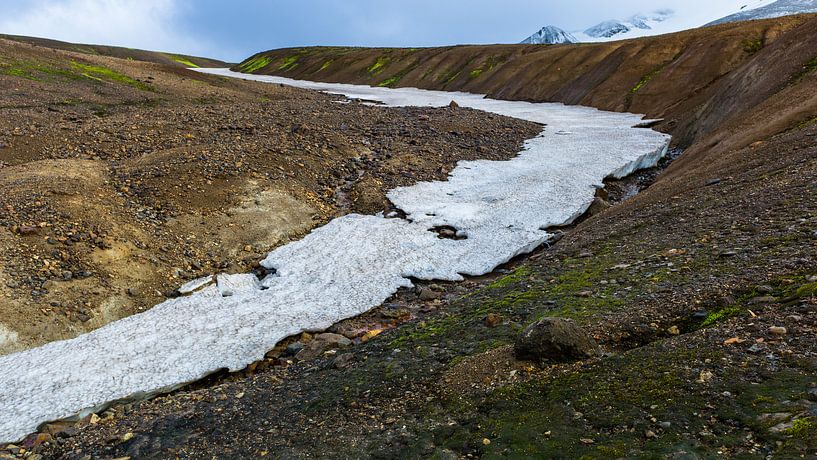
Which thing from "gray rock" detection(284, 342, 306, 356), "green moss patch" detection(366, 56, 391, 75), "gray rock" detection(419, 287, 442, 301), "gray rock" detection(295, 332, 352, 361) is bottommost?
"gray rock" detection(284, 342, 306, 356)

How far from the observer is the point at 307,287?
611 inches

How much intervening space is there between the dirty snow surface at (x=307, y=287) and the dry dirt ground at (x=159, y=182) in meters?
1.16

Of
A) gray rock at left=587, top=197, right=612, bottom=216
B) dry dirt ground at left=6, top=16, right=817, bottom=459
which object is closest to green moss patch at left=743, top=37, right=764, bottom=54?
gray rock at left=587, top=197, right=612, bottom=216

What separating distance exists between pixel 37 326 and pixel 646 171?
29.4m

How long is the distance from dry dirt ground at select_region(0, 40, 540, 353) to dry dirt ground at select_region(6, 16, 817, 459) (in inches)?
232

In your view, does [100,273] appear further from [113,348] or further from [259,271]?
[259,271]

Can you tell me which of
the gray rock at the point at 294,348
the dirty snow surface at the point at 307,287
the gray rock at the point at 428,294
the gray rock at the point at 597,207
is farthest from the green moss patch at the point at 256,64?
the gray rock at the point at 294,348

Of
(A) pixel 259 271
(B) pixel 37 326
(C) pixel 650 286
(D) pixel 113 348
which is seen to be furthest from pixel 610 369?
(B) pixel 37 326

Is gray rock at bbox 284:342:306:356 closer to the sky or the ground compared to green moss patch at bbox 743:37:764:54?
closer to the ground

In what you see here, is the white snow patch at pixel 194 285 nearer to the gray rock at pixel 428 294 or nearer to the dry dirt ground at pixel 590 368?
the dry dirt ground at pixel 590 368

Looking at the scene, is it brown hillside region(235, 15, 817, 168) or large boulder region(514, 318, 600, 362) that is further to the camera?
brown hillside region(235, 15, 817, 168)

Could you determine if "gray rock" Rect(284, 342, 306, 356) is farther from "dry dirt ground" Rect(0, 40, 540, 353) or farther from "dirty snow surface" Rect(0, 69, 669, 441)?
"dry dirt ground" Rect(0, 40, 540, 353)

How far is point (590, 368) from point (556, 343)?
65 centimetres

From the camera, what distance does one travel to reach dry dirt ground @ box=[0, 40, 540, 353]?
14570mm
